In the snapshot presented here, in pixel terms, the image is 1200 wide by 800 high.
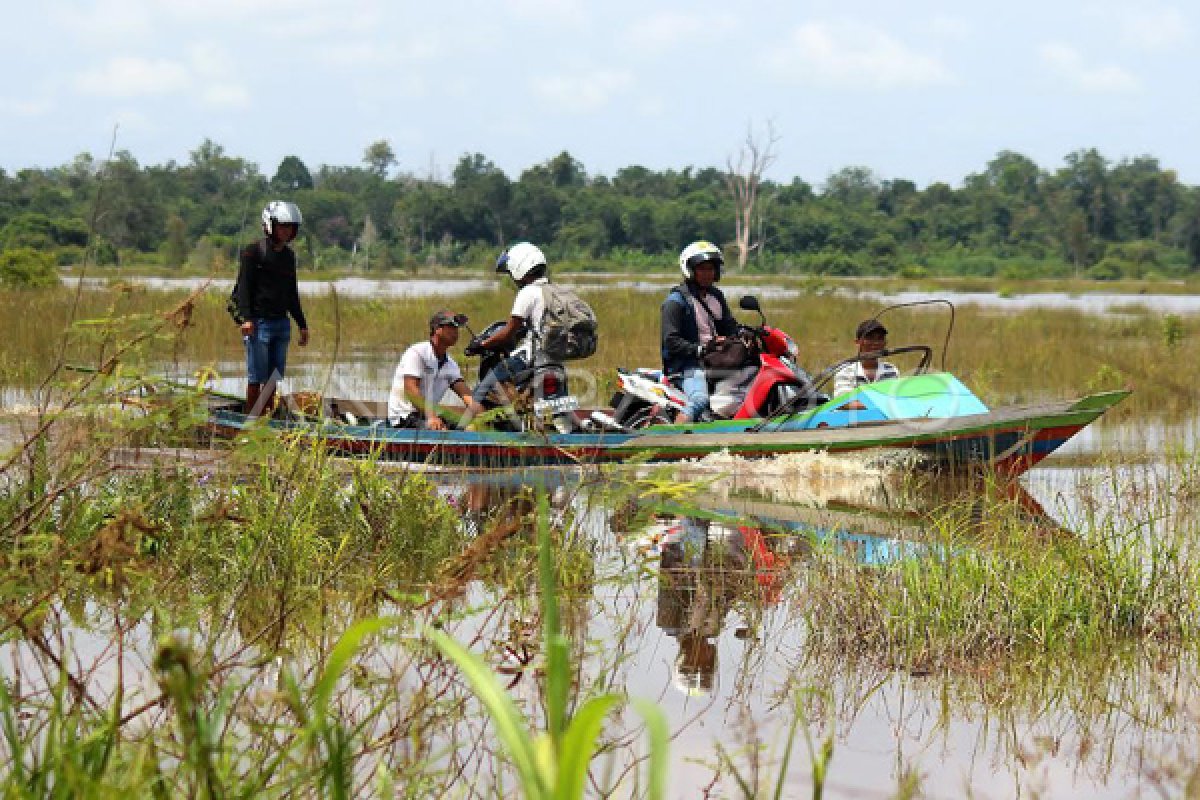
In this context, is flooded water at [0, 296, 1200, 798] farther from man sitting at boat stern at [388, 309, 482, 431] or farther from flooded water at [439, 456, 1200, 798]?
man sitting at boat stern at [388, 309, 482, 431]

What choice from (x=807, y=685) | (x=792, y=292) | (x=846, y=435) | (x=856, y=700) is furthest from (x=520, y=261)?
(x=792, y=292)

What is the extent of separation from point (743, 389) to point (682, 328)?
0.73 meters

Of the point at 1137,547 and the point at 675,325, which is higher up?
the point at 675,325

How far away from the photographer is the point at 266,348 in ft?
36.3

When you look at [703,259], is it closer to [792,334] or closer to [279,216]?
[279,216]

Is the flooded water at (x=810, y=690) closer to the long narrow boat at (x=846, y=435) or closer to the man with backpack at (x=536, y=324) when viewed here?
the long narrow boat at (x=846, y=435)

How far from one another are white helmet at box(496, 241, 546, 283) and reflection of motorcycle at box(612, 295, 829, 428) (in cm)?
147

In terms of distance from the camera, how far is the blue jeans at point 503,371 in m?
10.7

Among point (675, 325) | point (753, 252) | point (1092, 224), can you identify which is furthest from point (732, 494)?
point (1092, 224)

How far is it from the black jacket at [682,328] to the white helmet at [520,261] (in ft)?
3.27

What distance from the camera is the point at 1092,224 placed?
90.8 meters

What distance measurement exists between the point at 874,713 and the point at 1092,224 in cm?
9078

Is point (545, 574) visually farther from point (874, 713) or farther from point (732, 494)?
point (732, 494)

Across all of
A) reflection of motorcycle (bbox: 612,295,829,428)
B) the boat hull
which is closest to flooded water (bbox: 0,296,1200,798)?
the boat hull
